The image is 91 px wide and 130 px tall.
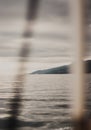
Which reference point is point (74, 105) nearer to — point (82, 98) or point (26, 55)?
point (82, 98)

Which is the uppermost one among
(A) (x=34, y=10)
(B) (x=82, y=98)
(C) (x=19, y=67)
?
(A) (x=34, y=10)

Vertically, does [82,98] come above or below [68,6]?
below

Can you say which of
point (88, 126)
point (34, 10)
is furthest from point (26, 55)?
point (88, 126)

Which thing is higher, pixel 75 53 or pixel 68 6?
pixel 68 6

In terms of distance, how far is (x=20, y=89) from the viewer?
5.00 ft

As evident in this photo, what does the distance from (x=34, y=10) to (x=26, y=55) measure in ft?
0.67

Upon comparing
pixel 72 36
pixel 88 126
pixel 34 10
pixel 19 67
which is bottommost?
pixel 88 126

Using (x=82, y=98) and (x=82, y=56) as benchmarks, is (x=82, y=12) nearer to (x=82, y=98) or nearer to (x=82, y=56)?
(x=82, y=56)

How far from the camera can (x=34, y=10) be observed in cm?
147

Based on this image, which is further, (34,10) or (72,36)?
(34,10)

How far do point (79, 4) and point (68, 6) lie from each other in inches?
2.4

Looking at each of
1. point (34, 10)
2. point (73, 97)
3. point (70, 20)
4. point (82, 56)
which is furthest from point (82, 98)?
point (34, 10)

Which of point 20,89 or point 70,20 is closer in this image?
point 70,20

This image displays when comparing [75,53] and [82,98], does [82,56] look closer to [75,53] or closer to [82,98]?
A: [75,53]
